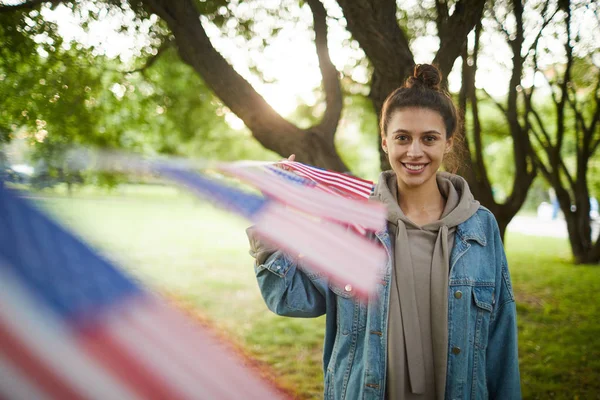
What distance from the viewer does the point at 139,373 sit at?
454cm

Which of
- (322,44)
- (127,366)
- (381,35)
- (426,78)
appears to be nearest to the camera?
(426,78)

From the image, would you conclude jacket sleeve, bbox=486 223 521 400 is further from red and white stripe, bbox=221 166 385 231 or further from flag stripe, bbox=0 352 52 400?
flag stripe, bbox=0 352 52 400

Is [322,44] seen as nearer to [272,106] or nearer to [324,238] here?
[272,106]

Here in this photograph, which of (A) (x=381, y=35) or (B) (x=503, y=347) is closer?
(B) (x=503, y=347)

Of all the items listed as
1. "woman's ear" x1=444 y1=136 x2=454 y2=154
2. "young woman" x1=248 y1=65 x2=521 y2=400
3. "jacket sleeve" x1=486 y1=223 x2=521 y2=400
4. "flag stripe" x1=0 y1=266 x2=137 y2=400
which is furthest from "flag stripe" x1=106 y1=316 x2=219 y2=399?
"woman's ear" x1=444 y1=136 x2=454 y2=154

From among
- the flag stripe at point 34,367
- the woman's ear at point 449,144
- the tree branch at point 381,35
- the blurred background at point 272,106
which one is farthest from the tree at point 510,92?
the flag stripe at point 34,367

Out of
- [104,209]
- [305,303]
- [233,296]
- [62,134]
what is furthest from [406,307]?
[104,209]

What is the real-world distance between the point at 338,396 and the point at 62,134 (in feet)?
13.6

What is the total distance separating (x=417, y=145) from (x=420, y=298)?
28.5 inches

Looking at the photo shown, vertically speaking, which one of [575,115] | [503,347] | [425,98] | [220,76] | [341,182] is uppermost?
[575,115]

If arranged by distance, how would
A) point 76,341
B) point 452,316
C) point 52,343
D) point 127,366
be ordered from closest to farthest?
1. point 452,316
2. point 52,343
3. point 76,341
4. point 127,366

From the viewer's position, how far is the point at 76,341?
4445 millimetres

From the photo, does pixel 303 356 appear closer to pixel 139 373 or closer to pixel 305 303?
pixel 139 373

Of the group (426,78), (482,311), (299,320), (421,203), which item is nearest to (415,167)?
(421,203)
